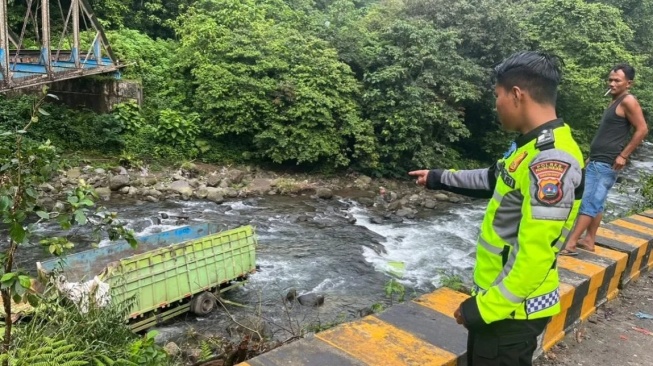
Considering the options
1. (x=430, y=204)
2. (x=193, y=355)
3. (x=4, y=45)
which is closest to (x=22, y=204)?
(x=193, y=355)

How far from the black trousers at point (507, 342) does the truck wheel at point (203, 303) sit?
6.13 metres

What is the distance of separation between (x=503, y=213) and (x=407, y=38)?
16773 mm

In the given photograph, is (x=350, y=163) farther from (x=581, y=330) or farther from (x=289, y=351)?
(x=289, y=351)

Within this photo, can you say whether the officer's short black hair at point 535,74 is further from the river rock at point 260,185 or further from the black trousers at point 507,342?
the river rock at point 260,185

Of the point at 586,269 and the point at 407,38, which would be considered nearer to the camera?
the point at 586,269

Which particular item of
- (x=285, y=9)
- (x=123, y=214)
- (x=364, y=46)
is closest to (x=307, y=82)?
(x=364, y=46)

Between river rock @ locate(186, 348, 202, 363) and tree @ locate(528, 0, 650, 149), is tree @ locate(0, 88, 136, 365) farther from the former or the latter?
tree @ locate(528, 0, 650, 149)

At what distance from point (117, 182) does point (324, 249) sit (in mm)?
6494

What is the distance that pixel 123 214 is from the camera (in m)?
12.7

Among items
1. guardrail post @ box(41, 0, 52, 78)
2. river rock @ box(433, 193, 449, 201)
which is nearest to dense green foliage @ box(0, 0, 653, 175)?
river rock @ box(433, 193, 449, 201)

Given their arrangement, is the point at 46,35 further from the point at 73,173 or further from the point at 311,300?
the point at 311,300

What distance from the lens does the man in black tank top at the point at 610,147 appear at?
481 centimetres

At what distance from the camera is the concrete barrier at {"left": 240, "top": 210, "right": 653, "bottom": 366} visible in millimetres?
2738

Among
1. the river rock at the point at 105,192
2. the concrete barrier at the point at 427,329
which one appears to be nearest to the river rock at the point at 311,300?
the concrete barrier at the point at 427,329
